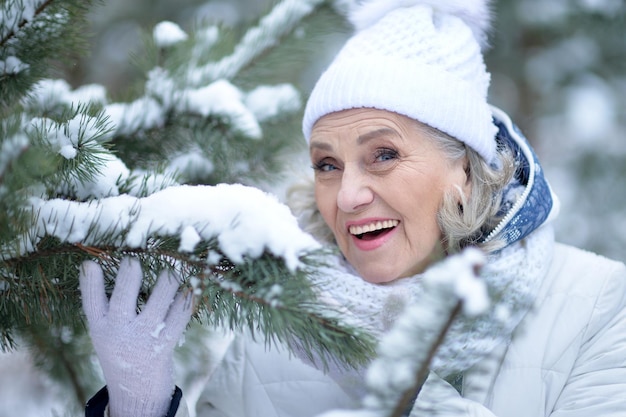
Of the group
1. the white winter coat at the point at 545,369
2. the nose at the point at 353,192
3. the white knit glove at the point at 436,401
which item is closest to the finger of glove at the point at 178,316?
the white winter coat at the point at 545,369

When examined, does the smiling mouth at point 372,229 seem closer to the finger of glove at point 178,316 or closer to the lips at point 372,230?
the lips at point 372,230

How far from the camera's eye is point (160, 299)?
1.20 m

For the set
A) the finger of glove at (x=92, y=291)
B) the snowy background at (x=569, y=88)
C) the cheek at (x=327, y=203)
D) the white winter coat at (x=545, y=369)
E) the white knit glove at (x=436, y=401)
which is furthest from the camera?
the snowy background at (x=569, y=88)

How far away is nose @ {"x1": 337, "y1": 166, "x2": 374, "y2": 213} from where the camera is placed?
1.85 m

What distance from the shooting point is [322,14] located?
2010mm

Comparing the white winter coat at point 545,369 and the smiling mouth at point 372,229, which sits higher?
the smiling mouth at point 372,229

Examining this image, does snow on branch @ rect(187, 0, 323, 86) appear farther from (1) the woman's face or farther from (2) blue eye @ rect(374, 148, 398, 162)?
(2) blue eye @ rect(374, 148, 398, 162)

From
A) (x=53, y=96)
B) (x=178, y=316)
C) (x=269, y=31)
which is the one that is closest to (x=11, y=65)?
(x=53, y=96)

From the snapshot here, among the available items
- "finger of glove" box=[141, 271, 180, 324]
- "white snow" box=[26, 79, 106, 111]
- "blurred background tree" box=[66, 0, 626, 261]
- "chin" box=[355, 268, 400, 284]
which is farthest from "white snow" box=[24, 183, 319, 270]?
"blurred background tree" box=[66, 0, 626, 261]

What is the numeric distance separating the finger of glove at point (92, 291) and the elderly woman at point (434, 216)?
72 cm

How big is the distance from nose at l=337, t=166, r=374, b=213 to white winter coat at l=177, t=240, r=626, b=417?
0.43 m

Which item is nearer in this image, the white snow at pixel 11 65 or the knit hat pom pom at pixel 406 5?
the white snow at pixel 11 65

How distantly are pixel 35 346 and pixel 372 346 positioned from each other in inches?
36.8

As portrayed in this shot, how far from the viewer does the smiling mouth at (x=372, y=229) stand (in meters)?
1.89
